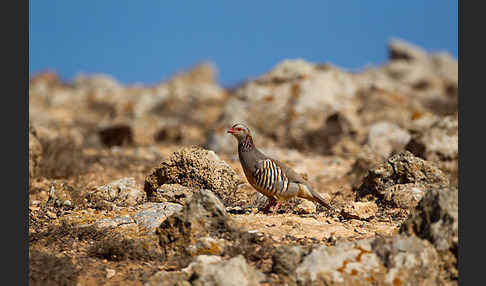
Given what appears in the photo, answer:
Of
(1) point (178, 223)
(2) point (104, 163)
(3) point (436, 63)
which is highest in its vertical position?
(3) point (436, 63)

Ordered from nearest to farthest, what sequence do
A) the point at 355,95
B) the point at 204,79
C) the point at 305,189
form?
the point at 305,189 → the point at 355,95 → the point at 204,79

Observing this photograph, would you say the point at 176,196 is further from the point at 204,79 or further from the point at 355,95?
the point at 204,79

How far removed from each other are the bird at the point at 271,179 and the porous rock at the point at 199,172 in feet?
2.11

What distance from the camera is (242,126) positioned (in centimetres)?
765

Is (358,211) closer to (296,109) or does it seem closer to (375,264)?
(375,264)

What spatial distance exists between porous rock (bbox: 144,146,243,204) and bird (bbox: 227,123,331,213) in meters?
0.64

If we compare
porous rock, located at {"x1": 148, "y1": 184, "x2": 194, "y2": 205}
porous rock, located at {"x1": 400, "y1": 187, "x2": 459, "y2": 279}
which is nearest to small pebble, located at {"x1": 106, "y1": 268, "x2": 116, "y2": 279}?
porous rock, located at {"x1": 148, "y1": 184, "x2": 194, "y2": 205}

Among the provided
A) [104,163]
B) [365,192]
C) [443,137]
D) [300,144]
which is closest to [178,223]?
[365,192]

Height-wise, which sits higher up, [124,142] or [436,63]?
[436,63]

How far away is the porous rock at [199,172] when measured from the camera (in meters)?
7.97

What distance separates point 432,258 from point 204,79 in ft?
175

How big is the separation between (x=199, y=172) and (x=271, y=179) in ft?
4.11

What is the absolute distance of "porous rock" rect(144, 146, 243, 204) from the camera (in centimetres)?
797

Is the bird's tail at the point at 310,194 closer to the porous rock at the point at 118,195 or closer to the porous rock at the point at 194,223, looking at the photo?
the porous rock at the point at 194,223
